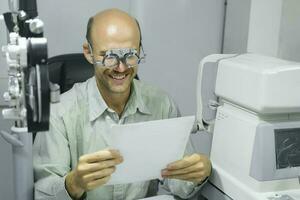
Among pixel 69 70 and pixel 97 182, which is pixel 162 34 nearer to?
pixel 69 70

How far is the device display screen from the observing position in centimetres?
112

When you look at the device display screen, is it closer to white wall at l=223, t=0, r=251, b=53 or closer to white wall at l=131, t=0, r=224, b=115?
white wall at l=223, t=0, r=251, b=53

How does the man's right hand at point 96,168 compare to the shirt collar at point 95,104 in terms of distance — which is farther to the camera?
the shirt collar at point 95,104

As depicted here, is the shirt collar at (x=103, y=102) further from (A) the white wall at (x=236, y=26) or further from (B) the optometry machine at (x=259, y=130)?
(A) the white wall at (x=236, y=26)

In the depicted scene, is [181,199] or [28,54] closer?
[28,54]

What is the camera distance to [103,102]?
1.42 metres

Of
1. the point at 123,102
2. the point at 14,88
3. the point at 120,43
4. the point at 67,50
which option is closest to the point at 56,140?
the point at 123,102

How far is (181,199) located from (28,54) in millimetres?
863

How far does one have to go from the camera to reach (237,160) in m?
1.18

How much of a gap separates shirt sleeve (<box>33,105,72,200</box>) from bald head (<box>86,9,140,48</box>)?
0.31 meters

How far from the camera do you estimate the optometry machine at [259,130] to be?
3.54 feet

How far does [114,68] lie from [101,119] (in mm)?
214

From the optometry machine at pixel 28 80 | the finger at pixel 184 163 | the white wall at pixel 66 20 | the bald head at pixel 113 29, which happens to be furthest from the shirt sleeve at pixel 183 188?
the white wall at pixel 66 20

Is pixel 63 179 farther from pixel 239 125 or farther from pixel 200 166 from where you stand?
pixel 239 125
